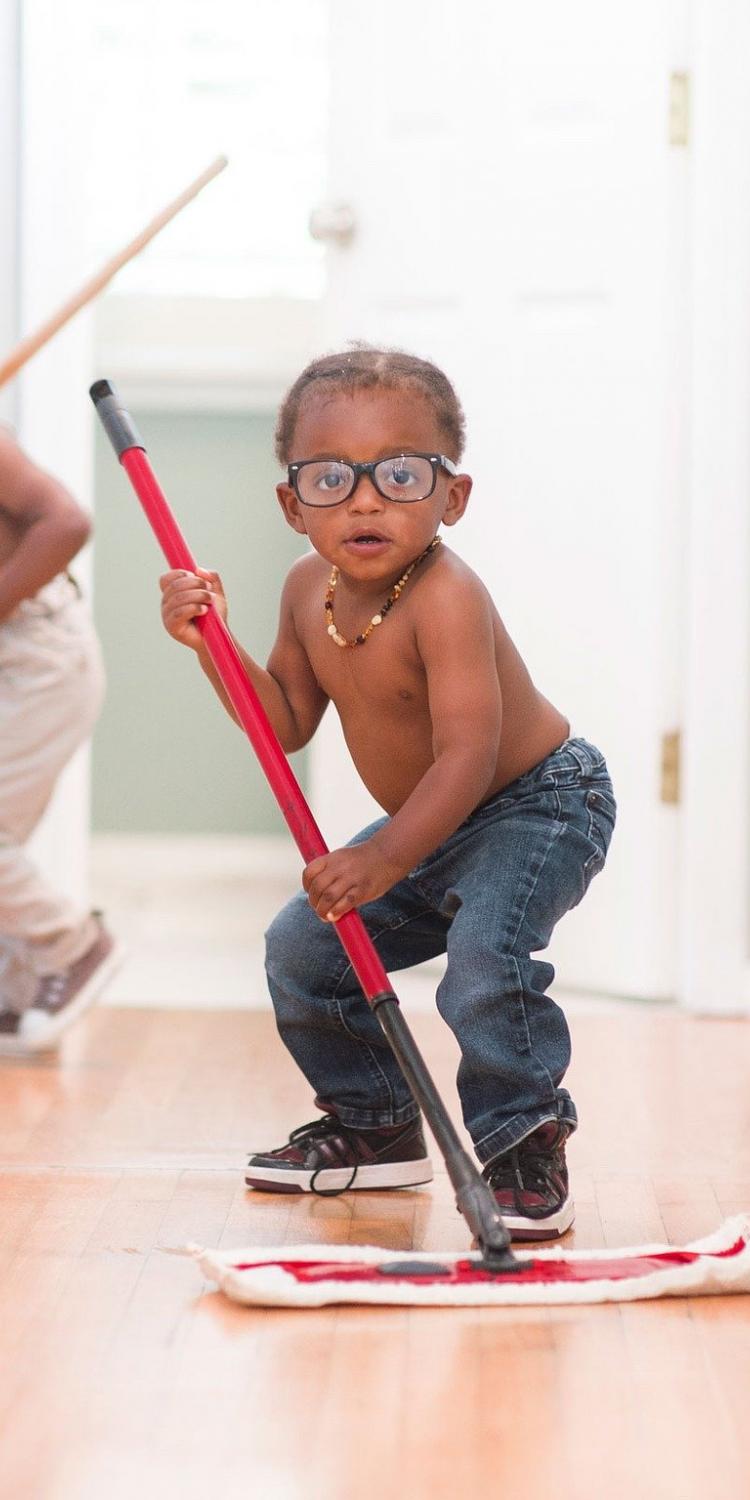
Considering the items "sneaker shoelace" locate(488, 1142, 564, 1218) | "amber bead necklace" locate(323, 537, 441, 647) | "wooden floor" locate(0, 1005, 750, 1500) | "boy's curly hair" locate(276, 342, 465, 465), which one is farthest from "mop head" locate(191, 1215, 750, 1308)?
"boy's curly hair" locate(276, 342, 465, 465)

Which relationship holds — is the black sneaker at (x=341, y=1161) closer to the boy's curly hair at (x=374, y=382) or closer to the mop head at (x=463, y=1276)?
the mop head at (x=463, y=1276)

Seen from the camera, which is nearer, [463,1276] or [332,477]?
[463,1276]

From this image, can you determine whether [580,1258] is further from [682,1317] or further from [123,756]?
[123,756]

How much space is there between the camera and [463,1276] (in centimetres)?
126

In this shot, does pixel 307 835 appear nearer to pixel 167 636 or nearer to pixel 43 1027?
pixel 43 1027

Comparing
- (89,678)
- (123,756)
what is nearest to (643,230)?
(89,678)

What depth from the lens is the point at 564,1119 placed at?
1.47 metres

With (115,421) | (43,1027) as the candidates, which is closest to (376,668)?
(115,421)

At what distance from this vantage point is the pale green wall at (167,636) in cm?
314

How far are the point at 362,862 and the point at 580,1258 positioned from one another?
1.04ft

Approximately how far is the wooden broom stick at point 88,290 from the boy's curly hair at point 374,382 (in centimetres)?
18

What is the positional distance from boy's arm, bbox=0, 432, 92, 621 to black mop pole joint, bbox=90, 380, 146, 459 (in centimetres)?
51

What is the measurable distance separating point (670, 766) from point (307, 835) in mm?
1080

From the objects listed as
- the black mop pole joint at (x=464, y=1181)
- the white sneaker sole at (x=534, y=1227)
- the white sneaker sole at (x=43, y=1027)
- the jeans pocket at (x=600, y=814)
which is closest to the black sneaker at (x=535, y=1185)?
the white sneaker sole at (x=534, y=1227)
